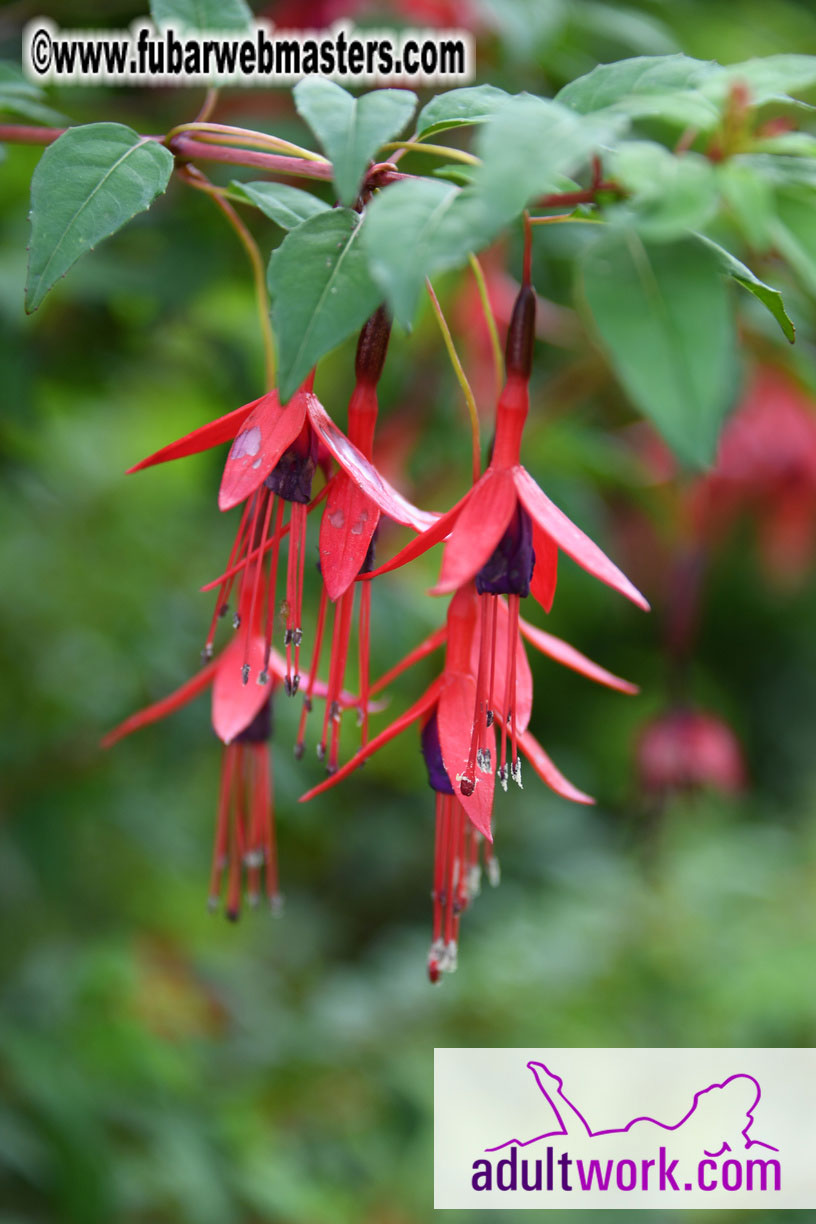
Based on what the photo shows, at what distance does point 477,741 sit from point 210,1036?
3.93 feet

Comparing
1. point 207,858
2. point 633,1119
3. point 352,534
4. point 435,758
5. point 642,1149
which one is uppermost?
point 352,534

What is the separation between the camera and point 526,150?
14.3 inches

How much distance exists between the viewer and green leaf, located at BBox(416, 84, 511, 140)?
47 cm

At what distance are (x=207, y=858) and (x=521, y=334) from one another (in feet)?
4.27

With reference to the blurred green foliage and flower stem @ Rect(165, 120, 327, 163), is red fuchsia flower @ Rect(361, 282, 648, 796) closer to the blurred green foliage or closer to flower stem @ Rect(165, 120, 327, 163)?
flower stem @ Rect(165, 120, 327, 163)

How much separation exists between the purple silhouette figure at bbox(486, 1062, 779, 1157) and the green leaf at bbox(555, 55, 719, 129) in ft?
2.83

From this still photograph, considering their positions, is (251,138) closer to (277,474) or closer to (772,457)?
(277,474)

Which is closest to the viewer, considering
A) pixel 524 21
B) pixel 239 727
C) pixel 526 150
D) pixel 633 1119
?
pixel 526 150

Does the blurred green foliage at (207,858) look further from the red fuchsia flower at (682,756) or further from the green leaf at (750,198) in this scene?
the green leaf at (750,198)

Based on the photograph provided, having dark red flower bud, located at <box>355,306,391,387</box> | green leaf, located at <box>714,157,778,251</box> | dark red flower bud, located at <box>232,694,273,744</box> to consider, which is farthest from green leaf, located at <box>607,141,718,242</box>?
dark red flower bud, located at <box>232,694,273,744</box>

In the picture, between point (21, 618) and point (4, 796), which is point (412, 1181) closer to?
point (4, 796)

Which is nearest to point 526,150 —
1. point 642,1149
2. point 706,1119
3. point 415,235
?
point 415,235

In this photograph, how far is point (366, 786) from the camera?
2375 mm

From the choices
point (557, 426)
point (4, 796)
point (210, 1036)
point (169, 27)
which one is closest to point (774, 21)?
point (557, 426)
